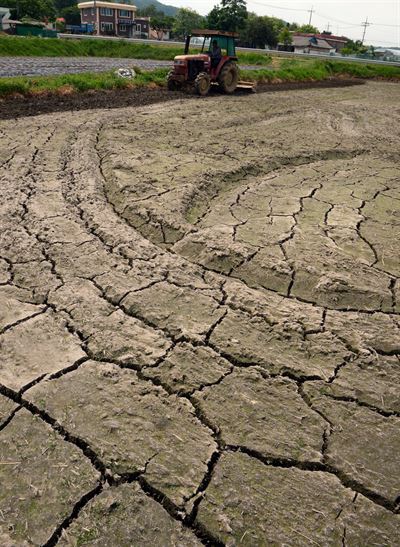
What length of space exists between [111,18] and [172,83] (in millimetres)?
71207

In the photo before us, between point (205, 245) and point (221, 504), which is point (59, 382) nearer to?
point (221, 504)

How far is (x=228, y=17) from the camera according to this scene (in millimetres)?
52344

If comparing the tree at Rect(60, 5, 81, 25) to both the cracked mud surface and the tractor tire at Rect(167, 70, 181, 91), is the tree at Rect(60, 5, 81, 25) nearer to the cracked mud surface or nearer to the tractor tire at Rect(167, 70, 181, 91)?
the tractor tire at Rect(167, 70, 181, 91)

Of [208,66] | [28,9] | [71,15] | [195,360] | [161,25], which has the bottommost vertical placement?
[195,360]

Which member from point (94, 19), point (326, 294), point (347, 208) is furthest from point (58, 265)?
point (94, 19)

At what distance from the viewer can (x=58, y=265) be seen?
10.3ft

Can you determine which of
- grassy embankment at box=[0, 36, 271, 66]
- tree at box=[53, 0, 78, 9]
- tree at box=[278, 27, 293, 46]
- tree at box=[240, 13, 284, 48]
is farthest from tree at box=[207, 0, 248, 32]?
tree at box=[53, 0, 78, 9]

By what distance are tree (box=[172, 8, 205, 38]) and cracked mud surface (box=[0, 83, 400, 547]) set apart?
70375mm

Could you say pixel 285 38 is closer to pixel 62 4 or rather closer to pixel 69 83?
pixel 62 4

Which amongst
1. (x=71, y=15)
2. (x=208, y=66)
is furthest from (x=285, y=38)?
(x=208, y=66)

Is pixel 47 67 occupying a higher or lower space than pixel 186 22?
lower

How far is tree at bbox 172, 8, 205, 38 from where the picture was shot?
232 feet

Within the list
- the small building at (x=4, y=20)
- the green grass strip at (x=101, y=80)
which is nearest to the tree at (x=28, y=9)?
the small building at (x=4, y=20)

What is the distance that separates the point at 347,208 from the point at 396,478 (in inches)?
127
